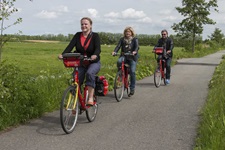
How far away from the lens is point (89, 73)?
6234 mm

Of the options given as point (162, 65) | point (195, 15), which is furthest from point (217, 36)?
point (162, 65)

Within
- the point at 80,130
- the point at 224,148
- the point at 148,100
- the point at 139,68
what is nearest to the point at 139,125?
the point at 80,130

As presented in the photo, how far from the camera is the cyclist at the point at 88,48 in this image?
6307 mm

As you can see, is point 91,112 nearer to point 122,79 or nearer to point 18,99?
point 18,99

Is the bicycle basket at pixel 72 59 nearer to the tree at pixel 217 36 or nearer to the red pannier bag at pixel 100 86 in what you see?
the red pannier bag at pixel 100 86

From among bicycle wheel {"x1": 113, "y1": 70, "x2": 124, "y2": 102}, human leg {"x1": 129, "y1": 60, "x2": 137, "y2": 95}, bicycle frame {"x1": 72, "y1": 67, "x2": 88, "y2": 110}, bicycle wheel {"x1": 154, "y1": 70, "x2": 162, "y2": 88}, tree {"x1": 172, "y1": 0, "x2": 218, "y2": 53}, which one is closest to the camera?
bicycle frame {"x1": 72, "y1": 67, "x2": 88, "y2": 110}

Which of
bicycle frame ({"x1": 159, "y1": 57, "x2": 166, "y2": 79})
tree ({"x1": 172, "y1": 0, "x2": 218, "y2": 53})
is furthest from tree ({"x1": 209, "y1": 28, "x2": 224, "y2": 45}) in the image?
bicycle frame ({"x1": 159, "y1": 57, "x2": 166, "y2": 79})

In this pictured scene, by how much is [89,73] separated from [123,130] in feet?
4.10

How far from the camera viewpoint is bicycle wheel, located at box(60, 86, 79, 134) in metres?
5.58

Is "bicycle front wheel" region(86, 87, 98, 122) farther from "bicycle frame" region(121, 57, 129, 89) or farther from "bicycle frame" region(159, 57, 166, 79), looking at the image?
"bicycle frame" region(159, 57, 166, 79)

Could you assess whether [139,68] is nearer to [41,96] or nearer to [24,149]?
[41,96]

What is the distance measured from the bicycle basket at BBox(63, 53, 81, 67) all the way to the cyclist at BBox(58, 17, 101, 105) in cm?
37

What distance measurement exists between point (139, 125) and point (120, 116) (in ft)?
2.79

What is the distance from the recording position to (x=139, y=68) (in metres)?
16.2
